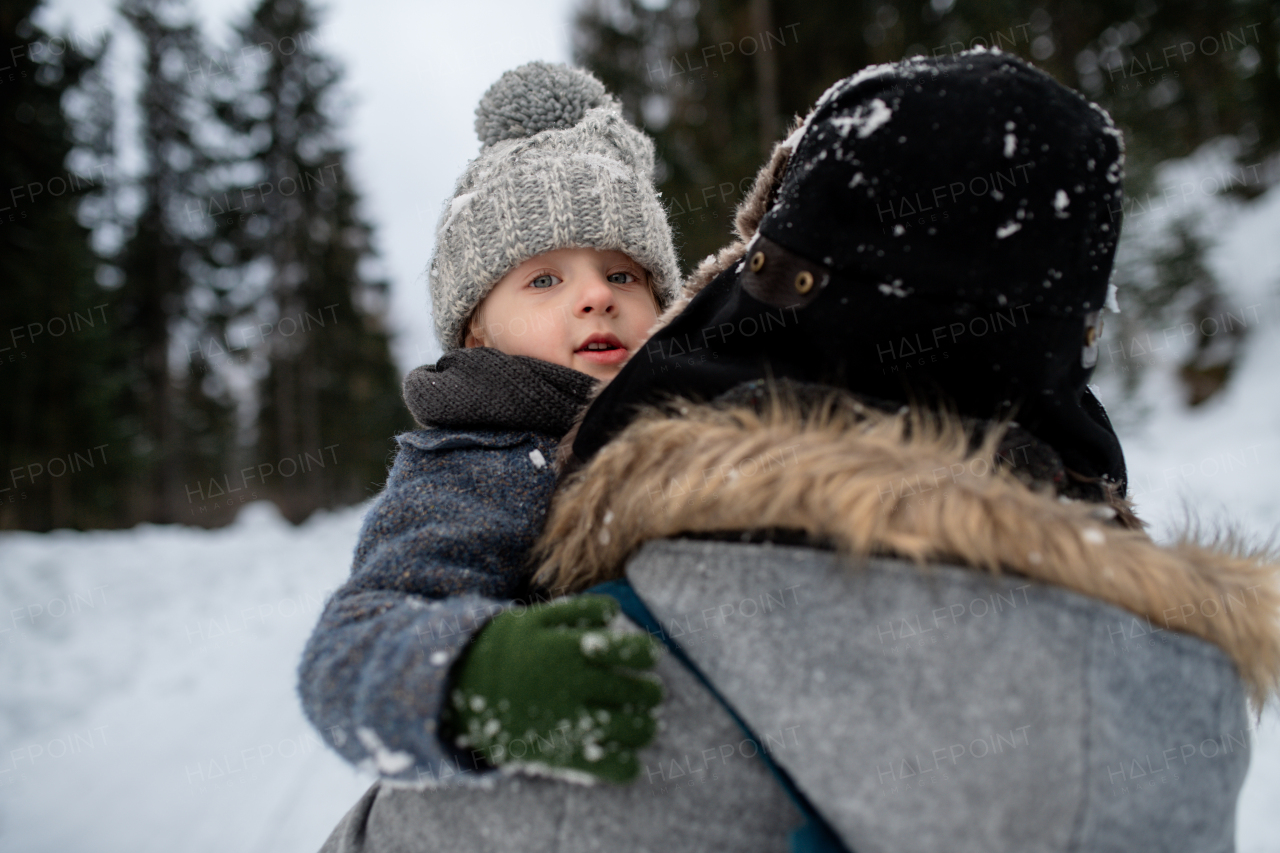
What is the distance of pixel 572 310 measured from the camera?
1.85 meters

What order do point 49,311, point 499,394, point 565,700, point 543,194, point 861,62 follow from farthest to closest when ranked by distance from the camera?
point 49,311
point 861,62
point 543,194
point 499,394
point 565,700

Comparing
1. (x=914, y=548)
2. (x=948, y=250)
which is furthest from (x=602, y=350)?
(x=914, y=548)

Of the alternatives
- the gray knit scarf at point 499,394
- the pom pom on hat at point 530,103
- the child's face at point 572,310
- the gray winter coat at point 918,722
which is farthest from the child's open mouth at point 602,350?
the gray winter coat at point 918,722

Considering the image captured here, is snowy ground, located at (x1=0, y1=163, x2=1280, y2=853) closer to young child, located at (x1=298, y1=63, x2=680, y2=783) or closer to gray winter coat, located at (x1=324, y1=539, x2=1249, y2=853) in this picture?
gray winter coat, located at (x1=324, y1=539, x2=1249, y2=853)

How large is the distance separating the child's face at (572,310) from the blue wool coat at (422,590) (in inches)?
12.6

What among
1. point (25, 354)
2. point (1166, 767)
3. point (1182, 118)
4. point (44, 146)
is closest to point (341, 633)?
point (1166, 767)

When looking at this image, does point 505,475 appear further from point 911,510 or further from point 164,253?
point 164,253

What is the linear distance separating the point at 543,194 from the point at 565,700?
143 centimetres

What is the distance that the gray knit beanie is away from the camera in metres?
1.94

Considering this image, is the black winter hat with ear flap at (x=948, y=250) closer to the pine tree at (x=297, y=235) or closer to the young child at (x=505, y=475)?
the young child at (x=505, y=475)

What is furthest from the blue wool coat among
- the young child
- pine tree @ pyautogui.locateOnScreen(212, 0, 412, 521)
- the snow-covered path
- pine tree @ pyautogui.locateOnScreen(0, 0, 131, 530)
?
pine tree @ pyautogui.locateOnScreen(212, 0, 412, 521)

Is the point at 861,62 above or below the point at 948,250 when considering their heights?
above

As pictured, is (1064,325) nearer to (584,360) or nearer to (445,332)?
(584,360)

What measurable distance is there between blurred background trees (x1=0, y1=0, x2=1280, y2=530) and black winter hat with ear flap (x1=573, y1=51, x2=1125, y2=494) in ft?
35.2
